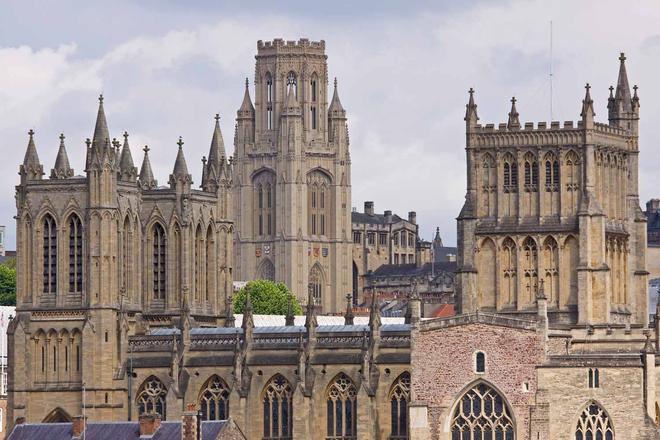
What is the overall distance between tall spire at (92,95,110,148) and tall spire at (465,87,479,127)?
64.0 ft

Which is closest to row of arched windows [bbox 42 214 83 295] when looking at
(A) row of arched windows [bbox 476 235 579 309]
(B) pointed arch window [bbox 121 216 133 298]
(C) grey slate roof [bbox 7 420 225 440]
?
(B) pointed arch window [bbox 121 216 133 298]

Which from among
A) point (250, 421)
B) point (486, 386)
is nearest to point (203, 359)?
point (250, 421)

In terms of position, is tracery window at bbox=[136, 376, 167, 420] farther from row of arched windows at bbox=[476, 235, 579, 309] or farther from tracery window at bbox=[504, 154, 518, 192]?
tracery window at bbox=[504, 154, 518, 192]

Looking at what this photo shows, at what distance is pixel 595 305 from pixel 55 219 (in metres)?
28.9

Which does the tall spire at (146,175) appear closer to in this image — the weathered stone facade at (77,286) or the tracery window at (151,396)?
the weathered stone facade at (77,286)

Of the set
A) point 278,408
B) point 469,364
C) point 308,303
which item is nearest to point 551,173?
point 308,303

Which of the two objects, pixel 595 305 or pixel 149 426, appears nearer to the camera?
pixel 149 426

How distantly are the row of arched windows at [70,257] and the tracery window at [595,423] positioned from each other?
31.3 meters

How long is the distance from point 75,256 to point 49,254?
4.70 feet

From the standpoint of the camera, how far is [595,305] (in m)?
144

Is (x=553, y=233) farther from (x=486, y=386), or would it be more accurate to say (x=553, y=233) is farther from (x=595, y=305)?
(x=486, y=386)

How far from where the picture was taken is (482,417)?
130m

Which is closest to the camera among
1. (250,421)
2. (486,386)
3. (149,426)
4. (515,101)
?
(149,426)

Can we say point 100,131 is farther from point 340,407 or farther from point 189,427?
point 189,427
